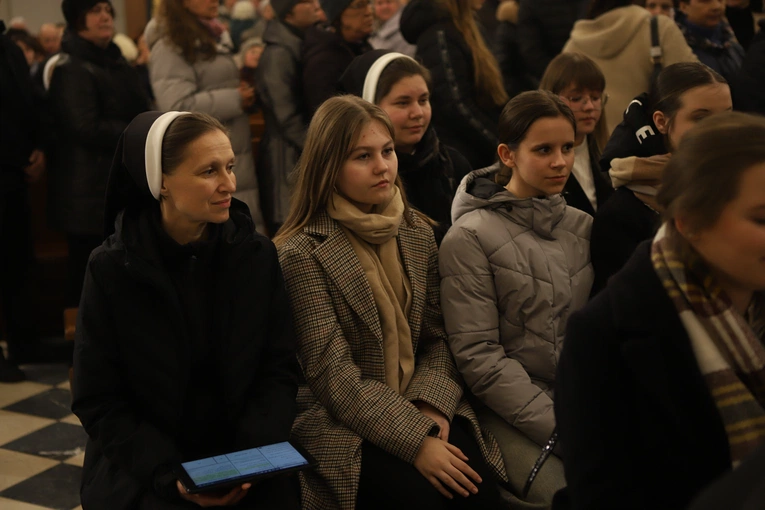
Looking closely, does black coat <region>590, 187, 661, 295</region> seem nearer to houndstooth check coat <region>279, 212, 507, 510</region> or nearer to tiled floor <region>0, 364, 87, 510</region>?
houndstooth check coat <region>279, 212, 507, 510</region>

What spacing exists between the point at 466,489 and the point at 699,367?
3.30 feet

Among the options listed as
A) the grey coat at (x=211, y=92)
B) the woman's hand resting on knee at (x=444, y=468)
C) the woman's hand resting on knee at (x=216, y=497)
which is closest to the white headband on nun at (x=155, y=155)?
the woman's hand resting on knee at (x=216, y=497)

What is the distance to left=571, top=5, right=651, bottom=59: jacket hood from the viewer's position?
13.7 ft

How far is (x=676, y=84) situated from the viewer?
294 cm

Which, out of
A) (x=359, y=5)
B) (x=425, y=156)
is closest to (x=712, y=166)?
(x=425, y=156)

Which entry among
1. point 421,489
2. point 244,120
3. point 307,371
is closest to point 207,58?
point 244,120

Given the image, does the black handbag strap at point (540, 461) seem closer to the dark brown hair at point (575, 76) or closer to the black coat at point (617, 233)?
the black coat at point (617, 233)

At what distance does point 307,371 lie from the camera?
8.73ft

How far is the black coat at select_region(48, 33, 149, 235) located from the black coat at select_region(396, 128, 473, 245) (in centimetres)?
190

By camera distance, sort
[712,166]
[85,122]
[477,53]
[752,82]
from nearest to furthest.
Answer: [712,166] → [752,82] → [477,53] → [85,122]

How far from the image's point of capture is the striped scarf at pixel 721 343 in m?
1.63

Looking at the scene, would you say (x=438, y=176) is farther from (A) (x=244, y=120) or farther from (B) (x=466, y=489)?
(A) (x=244, y=120)

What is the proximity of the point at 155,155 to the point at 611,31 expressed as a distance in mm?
2561

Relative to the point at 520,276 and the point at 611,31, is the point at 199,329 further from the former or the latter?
the point at 611,31
